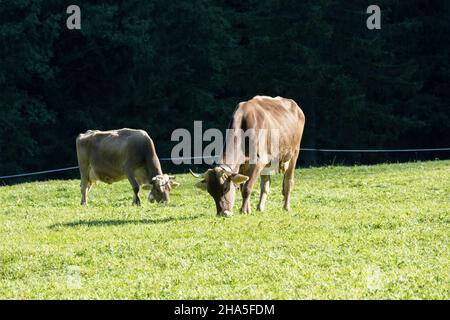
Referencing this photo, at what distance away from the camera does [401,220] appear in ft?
45.4

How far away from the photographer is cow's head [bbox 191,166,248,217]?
574 inches

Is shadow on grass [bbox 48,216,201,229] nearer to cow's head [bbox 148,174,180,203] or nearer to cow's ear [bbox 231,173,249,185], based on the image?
cow's ear [bbox 231,173,249,185]

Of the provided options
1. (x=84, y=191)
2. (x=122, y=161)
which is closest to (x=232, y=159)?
(x=122, y=161)

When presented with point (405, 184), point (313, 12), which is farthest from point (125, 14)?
point (405, 184)

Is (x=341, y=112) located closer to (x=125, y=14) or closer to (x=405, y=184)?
(x=125, y=14)

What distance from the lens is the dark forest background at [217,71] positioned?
40.8 m

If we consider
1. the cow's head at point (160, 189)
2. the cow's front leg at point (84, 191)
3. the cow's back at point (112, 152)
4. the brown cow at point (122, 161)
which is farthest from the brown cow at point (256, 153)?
the cow's front leg at point (84, 191)

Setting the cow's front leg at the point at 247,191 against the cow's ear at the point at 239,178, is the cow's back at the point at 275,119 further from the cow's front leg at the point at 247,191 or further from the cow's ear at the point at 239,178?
the cow's ear at the point at 239,178

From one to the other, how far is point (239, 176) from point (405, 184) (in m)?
6.55

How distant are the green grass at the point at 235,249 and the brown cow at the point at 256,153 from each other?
16.5 inches

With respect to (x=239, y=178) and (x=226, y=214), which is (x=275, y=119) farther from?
(x=226, y=214)

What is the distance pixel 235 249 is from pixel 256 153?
4.11 metres

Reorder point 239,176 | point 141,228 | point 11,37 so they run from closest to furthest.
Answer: point 141,228 < point 239,176 < point 11,37

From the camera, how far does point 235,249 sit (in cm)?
1145
